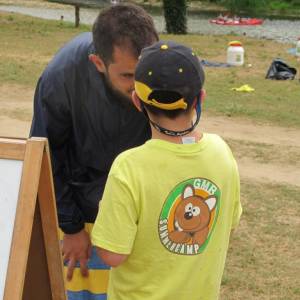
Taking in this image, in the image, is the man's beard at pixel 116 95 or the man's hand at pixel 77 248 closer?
the man's beard at pixel 116 95

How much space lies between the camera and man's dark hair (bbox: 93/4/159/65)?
2385 millimetres

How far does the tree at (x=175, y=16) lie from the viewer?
85.7ft

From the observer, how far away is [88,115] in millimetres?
2717

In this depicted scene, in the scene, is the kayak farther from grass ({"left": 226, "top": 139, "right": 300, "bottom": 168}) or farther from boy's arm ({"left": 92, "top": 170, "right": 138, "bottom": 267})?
boy's arm ({"left": 92, "top": 170, "right": 138, "bottom": 267})

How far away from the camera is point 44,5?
135 feet

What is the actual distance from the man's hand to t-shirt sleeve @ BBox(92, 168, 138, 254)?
685 millimetres

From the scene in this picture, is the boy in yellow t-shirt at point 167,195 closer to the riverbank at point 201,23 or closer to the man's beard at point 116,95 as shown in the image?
the man's beard at point 116,95

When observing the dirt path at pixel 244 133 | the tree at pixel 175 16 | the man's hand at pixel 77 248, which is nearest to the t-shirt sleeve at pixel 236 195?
the man's hand at pixel 77 248

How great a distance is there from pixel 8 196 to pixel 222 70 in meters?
12.7

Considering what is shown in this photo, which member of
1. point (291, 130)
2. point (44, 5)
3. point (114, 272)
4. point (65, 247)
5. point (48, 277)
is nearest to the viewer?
point (114, 272)

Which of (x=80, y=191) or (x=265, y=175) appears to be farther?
(x=265, y=175)

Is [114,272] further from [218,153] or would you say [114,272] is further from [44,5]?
[44,5]

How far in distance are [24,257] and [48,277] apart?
0.40 m

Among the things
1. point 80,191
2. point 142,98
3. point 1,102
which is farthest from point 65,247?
point 1,102
